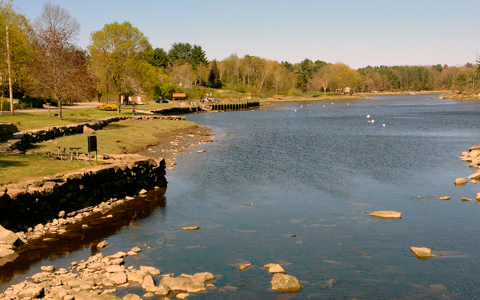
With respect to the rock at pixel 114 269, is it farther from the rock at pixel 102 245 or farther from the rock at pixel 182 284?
the rock at pixel 102 245

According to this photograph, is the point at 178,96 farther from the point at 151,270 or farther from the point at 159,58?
the point at 151,270

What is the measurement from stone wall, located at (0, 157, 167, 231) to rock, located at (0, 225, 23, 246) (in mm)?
1040

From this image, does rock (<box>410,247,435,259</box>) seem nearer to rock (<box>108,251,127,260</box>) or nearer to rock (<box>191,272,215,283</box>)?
rock (<box>191,272,215,283</box>)

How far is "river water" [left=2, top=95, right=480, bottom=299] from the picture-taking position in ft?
55.9

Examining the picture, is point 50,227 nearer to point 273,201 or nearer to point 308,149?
point 273,201

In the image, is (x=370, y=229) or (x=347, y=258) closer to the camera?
(x=347, y=258)

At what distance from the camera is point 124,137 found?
5069 centimetres

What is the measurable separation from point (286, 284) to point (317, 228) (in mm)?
7375

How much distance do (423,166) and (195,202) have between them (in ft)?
76.8

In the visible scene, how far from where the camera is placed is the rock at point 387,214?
24.9 m

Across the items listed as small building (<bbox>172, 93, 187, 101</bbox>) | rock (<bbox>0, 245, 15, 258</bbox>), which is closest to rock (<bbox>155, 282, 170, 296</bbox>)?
rock (<bbox>0, 245, 15, 258</bbox>)

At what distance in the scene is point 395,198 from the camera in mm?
29375

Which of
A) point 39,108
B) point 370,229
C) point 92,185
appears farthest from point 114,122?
point 370,229

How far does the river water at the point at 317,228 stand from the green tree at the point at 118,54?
39.0 meters
